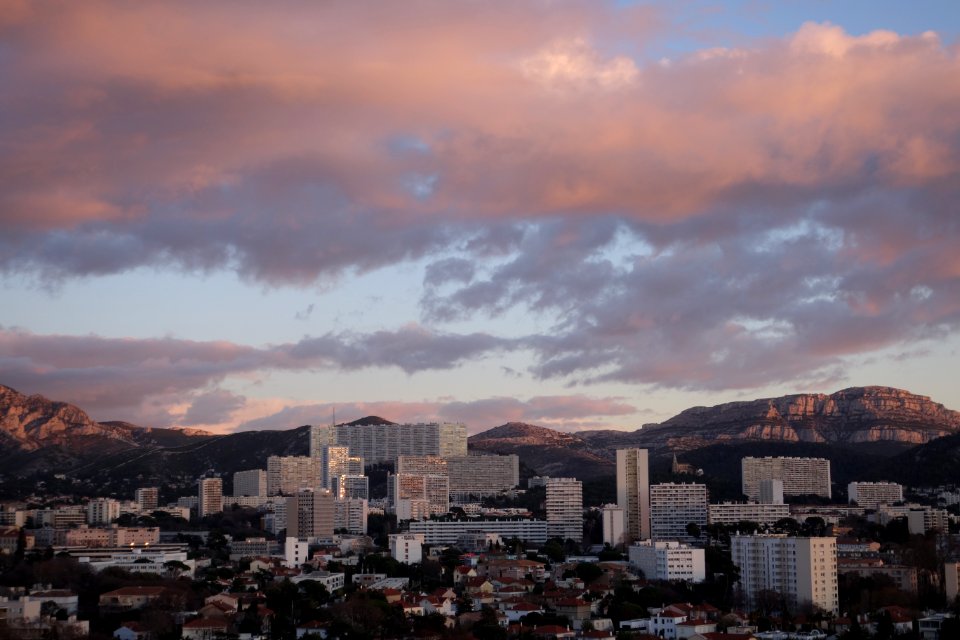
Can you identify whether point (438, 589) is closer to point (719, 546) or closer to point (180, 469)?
point (719, 546)

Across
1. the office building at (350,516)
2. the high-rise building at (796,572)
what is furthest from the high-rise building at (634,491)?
the high-rise building at (796,572)

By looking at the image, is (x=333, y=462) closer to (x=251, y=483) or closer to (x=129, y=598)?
(x=251, y=483)

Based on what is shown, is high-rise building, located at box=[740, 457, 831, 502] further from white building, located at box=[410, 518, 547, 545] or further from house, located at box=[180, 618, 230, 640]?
house, located at box=[180, 618, 230, 640]

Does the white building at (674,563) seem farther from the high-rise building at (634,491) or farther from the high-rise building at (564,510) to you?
the high-rise building at (564,510)

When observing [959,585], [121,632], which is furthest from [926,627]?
[121,632]

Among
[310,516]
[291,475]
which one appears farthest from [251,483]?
[310,516]

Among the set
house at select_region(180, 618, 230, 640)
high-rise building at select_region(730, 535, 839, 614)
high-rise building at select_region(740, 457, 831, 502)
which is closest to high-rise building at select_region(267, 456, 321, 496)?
high-rise building at select_region(740, 457, 831, 502)
